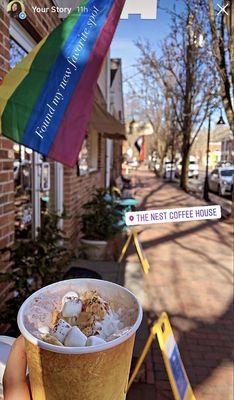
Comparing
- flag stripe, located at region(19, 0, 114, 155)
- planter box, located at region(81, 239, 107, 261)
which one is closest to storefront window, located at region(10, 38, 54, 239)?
planter box, located at region(81, 239, 107, 261)

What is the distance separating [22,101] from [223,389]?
2734 mm

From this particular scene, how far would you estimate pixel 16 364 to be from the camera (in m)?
1.13

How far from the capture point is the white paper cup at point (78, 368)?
0.93 metres

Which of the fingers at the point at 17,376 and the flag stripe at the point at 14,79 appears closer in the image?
the fingers at the point at 17,376

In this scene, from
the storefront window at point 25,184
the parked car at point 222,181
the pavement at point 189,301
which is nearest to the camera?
the pavement at point 189,301

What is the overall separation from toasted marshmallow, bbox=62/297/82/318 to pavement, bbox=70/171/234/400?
1954mm

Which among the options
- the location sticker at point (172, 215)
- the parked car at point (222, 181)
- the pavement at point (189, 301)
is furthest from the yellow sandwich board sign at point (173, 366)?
the parked car at point (222, 181)

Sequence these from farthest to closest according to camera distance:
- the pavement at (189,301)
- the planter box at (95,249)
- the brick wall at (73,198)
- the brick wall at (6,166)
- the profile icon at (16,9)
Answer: the planter box at (95,249), the brick wall at (73,198), the pavement at (189,301), the brick wall at (6,166), the profile icon at (16,9)

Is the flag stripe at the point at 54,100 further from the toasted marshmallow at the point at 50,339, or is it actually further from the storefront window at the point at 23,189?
the storefront window at the point at 23,189

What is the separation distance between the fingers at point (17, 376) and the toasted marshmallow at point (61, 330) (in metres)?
0.18

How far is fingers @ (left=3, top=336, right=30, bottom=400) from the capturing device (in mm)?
1103

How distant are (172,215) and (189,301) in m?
3.27

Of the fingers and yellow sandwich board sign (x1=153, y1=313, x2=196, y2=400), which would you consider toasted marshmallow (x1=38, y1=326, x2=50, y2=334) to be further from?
yellow sandwich board sign (x1=153, y1=313, x2=196, y2=400)

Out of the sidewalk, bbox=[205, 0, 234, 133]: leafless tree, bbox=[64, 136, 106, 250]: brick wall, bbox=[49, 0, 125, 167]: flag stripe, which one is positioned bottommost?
the sidewalk
